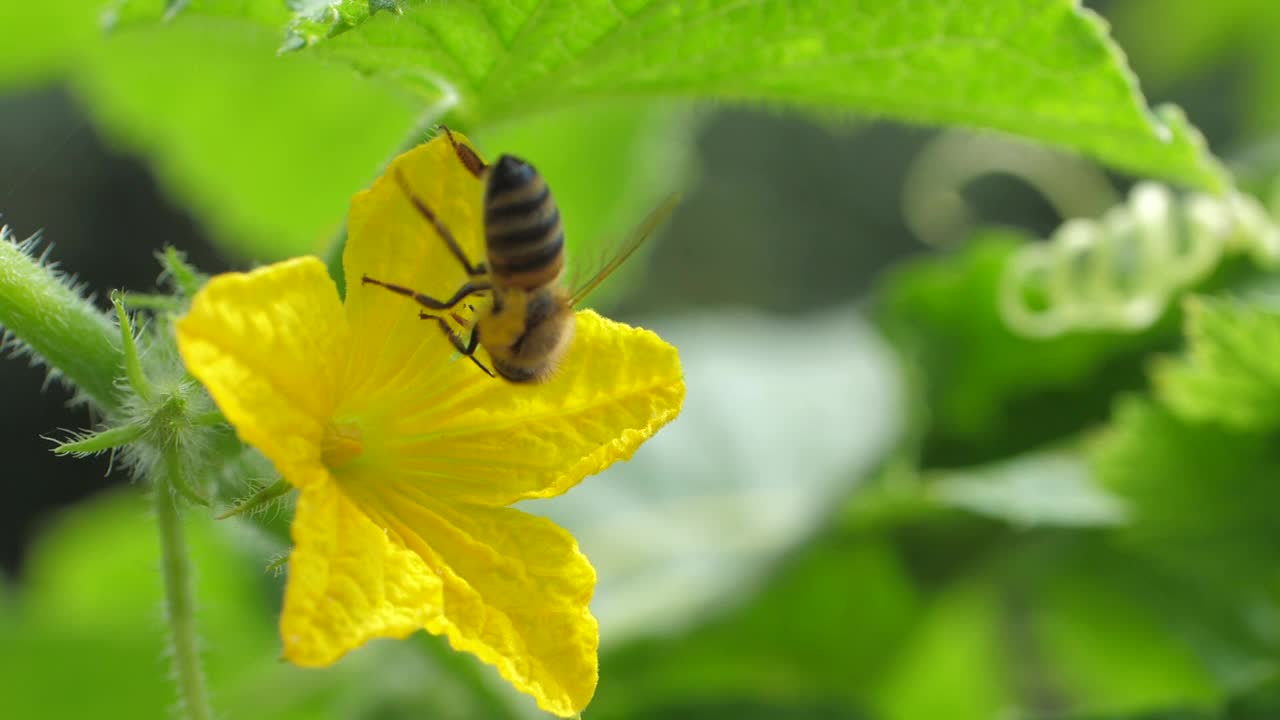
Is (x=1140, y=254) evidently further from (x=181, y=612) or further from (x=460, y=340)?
(x=181, y=612)

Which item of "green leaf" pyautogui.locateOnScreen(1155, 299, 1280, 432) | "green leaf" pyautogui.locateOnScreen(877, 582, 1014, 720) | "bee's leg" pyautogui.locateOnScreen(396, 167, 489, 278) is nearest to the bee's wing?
"bee's leg" pyautogui.locateOnScreen(396, 167, 489, 278)

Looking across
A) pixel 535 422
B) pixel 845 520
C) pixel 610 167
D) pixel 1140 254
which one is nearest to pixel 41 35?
pixel 610 167

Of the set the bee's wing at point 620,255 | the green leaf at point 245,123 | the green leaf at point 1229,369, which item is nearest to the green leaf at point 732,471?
the green leaf at point 1229,369

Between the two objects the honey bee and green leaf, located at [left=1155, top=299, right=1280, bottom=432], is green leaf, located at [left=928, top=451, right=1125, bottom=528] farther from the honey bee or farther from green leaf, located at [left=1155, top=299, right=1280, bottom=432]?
the honey bee

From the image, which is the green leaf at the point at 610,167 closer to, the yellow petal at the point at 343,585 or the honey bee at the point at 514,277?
the honey bee at the point at 514,277

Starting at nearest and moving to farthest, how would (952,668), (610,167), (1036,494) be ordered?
1. (1036,494)
2. (952,668)
3. (610,167)

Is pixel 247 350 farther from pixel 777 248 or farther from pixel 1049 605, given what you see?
pixel 777 248
